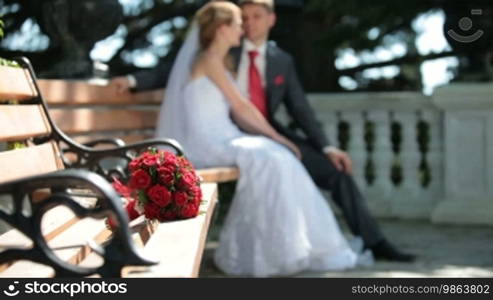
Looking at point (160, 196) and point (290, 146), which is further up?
point (160, 196)

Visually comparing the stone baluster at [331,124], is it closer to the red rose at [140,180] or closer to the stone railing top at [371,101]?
the stone railing top at [371,101]

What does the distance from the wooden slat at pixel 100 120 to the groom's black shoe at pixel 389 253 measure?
157cm

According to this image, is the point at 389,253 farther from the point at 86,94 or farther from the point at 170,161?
the point at 170,161

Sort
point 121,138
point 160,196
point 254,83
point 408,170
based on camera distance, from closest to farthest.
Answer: point 160,196, point 121,138, point 254,83, point 408,170

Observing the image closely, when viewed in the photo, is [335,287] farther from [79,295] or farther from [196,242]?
[79,295]

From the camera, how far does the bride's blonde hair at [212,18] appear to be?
16.8 feet

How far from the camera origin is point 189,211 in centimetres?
279

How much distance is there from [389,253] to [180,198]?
294 cm

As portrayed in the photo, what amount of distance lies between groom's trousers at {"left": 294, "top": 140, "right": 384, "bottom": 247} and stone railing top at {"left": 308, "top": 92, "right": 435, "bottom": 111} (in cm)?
216

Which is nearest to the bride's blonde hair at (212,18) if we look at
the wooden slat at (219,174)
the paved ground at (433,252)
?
the wooden slat at (219,174)

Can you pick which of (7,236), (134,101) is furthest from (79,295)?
(134,101)

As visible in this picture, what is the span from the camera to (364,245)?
5.51 meters

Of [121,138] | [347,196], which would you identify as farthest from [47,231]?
[347,196]

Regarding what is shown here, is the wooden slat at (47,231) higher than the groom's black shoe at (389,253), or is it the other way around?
the wooden slat at (47,231)
